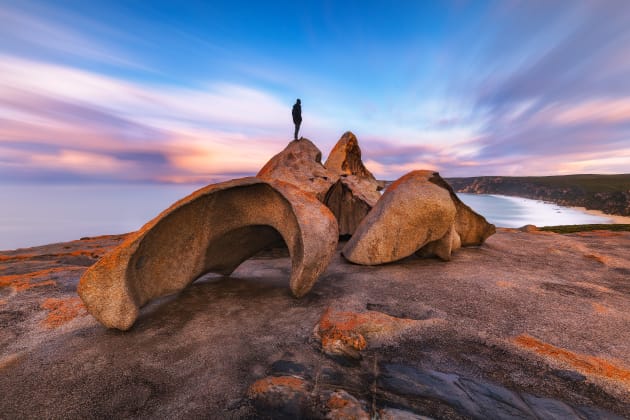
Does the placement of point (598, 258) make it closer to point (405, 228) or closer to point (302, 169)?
point (405, 228)

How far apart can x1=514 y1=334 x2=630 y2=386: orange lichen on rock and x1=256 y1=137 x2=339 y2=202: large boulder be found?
6899 mm

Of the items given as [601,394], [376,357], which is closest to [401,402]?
[376,357]

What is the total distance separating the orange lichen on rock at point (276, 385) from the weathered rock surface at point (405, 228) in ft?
13.9

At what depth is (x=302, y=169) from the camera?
399 inches

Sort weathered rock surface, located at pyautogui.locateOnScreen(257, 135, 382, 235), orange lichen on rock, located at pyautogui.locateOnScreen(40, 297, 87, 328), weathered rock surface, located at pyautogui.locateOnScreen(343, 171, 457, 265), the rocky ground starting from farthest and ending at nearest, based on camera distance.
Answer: weathered rock surface, located at pyautogui.locateOnScreen(257, 135, 382, 235), weathered rock surface, located at pyautogui.locateOnScreen(343, 171, 457, 265), orange lichen on rock, located at pyautogui.locateOnScreen(40, 297, 87, 328), the rocky ground

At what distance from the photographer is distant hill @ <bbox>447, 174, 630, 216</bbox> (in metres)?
40.6

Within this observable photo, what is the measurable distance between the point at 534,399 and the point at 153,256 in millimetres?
4775

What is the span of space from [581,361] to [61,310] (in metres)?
6.55

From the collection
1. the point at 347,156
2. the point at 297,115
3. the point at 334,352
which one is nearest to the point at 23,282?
the point at 334,352

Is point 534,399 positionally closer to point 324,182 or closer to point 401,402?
point 401,402

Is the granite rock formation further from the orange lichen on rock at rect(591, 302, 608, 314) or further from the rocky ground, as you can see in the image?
the orange lichen on rock at rect(591, 302, 608, 314)

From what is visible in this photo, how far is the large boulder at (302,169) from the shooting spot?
31.0 feet

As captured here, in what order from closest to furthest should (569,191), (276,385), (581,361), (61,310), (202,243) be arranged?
(276,385)
(581,361)
(61,310)
(202,243)
(569,191)

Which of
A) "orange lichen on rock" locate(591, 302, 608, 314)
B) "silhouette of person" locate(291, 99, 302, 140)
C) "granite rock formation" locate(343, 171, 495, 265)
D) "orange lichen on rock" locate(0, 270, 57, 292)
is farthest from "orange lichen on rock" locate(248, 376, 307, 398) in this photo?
"silhouette of person" locate(291, 99, 302, 140)
